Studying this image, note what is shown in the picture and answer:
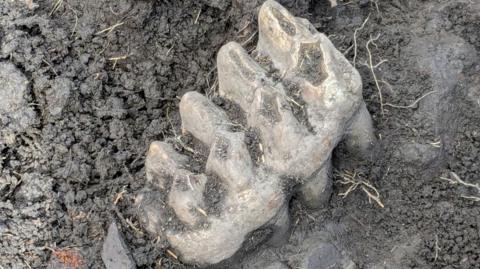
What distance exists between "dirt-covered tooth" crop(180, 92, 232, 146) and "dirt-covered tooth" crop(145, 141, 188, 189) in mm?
115

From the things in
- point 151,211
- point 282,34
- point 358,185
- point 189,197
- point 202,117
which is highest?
point 282,34

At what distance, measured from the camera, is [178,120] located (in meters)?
2.77

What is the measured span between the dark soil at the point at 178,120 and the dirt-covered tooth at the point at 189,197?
63 millimetres

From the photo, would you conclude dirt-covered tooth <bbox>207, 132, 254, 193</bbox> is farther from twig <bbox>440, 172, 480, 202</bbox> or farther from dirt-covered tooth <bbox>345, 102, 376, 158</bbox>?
twig <bbox>440, 172, 480, 202</bbox>

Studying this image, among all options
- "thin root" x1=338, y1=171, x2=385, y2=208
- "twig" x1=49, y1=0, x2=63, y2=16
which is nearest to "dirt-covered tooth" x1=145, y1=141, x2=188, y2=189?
"thin root" x1=338, y1=171, x2=385, y2=208

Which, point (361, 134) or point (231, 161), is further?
point (361, 134)

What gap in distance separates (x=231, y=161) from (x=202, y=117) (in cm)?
24

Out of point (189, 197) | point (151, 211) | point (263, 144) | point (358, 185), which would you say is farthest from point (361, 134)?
point (151, 211)

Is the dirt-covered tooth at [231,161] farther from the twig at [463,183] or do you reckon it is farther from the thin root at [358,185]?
the twig at [463,183]

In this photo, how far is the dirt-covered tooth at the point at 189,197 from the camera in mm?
2262

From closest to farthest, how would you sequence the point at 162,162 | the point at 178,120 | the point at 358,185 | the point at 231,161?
the point at 231,161, the point at 162,162, the point at 358,185, the point at 178,120

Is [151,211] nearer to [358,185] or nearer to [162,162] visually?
[162,162]

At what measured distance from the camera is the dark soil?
243 centimetres

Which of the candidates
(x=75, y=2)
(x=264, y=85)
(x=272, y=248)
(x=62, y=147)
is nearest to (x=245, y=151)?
(x=264, y=85)
